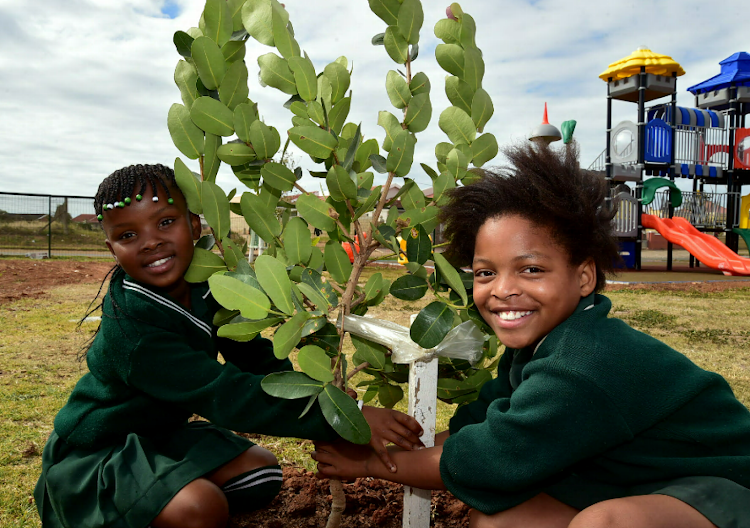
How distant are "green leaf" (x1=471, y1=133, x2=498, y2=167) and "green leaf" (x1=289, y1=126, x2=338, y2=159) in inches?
17.2

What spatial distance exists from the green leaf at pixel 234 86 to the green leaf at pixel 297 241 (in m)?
0.37

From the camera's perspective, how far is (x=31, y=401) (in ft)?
10.7

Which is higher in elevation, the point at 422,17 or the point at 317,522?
the point at 422,17

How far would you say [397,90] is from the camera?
1497 millimetres

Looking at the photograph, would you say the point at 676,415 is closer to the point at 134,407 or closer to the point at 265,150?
the point at 265,150

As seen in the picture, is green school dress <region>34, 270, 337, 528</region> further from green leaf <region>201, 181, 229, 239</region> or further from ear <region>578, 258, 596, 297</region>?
ear <region>578, 258, 596, 297</region>

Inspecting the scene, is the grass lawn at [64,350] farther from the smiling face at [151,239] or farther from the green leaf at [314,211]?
the green leaf at [314,211]

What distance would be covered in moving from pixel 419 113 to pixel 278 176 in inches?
16.5

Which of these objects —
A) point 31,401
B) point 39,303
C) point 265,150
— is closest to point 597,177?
point 265,150

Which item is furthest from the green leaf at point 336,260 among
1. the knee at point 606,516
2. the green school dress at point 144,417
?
the knee at point 606,516

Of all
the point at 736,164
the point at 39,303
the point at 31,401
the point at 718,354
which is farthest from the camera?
the point at 736,164

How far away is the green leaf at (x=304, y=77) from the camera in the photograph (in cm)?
134

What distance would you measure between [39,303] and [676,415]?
7.62 meters

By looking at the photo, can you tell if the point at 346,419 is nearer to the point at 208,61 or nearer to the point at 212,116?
the point at 212,116
